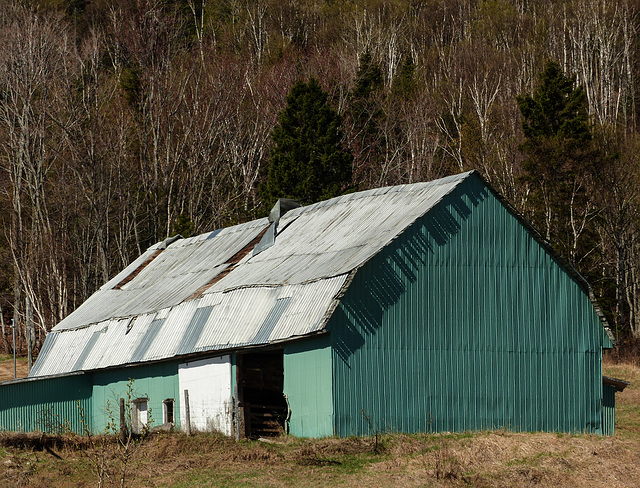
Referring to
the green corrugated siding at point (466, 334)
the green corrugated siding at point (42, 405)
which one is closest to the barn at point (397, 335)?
the green corrugated siding at point (466, 334)

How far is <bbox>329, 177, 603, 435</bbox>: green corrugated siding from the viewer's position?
2388 centimetres

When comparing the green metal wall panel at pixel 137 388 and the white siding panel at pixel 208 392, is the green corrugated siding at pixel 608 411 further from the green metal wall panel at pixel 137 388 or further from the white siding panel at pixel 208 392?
the green metal wall panel at pixel 137 388

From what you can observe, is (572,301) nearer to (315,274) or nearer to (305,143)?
(315,274)

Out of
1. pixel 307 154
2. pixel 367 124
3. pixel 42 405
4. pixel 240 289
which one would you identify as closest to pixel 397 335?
pixel 240 289

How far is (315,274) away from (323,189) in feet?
73.0

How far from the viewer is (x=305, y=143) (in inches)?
1907

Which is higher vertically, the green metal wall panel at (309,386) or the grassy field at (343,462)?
the green metal wall panel at (309,386)

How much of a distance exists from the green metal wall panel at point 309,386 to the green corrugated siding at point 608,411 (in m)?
7.39

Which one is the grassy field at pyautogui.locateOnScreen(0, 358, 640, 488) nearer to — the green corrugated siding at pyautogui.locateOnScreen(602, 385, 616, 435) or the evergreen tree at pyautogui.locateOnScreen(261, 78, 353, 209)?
the green corrugated siding at pyautogui.locateOnScreen(602, 385, 616, 435)

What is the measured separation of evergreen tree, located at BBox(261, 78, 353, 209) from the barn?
17707 mm

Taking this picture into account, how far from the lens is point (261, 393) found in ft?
86.1

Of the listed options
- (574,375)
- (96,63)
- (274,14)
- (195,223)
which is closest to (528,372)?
(574,375)

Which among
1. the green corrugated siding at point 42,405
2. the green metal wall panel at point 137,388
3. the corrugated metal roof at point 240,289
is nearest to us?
the corrugated metal roof at point 240,289

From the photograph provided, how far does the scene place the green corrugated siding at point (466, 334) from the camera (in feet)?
78.3
